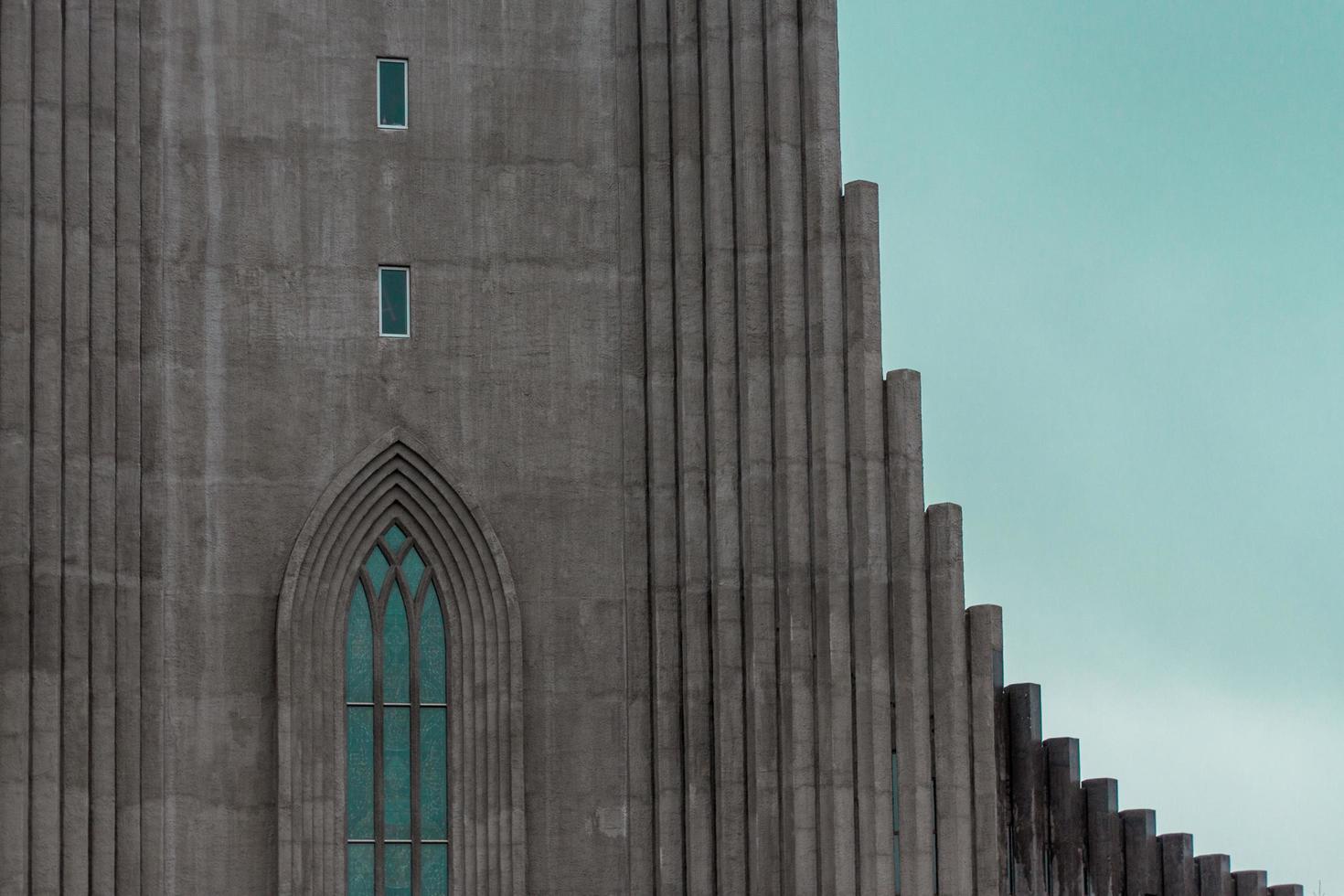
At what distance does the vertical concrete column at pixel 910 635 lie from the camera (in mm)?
30125

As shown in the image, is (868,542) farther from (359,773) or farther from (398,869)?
(398,869)

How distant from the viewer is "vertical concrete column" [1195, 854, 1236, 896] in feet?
107

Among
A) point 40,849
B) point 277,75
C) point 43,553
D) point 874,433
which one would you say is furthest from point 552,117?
point 40,849

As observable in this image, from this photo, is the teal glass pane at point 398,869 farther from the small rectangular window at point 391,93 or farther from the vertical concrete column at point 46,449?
the small rectangular window at point 391,93

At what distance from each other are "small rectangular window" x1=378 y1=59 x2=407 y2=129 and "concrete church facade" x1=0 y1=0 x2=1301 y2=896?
0.14 feet

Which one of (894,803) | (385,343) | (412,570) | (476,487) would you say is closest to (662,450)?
(476,487)

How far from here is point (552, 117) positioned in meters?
32.4

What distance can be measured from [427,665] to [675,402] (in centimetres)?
401

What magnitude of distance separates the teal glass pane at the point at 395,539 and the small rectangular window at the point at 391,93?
461 cm

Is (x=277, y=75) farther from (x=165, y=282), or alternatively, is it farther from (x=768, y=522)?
(x=768, y=522)

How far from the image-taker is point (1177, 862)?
3256cm

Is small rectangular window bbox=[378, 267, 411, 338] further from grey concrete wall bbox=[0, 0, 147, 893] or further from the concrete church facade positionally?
grey concrete wall bbox=[0, 0, 147, 893]

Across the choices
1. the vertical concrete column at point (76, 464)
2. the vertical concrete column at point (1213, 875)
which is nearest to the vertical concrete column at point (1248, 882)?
the vertical concrete column at point (1213, 875)

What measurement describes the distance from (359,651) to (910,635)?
236 inches
